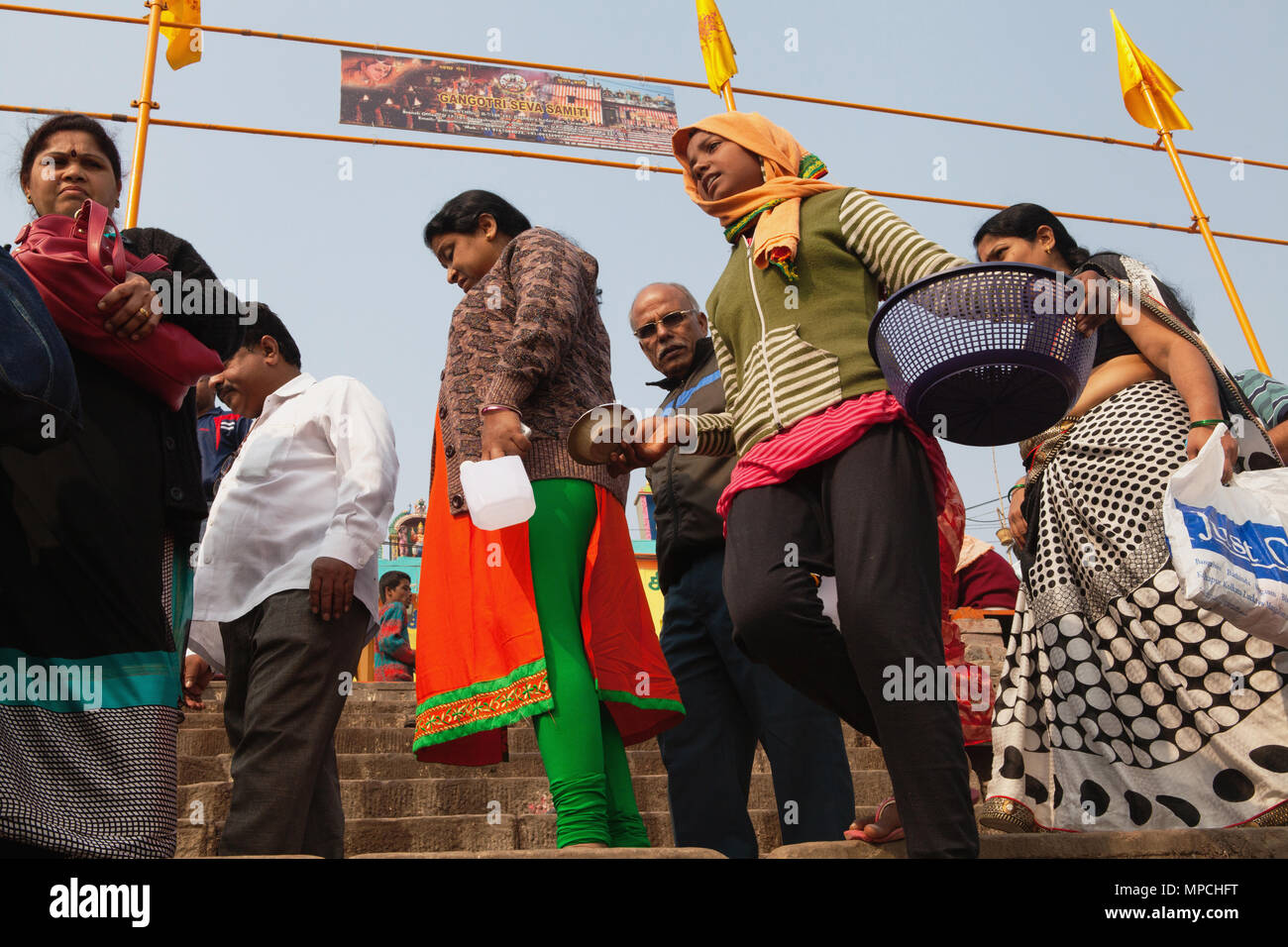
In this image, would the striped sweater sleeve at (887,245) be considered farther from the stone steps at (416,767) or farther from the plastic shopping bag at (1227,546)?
the stone steps at (416,767)

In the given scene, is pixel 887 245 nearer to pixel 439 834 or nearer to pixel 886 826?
pixel 886 826

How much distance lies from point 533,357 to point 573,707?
Answer: 0.92 m

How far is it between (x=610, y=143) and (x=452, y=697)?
→ 591 centimetres

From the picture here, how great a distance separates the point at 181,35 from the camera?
791 centimetres

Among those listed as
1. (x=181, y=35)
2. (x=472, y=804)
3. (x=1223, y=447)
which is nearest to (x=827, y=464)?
(x=1223, y=447)

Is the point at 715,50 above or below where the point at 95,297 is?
above

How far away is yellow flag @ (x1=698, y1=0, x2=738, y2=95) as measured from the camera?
8945mm

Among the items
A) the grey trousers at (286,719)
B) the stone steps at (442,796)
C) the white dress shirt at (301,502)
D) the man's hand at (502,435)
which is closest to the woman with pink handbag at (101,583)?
the grey trousers at (286,719)

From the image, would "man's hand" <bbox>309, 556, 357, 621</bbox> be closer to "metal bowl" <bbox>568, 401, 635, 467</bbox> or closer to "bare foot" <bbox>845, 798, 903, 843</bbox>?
"metal bowl" <bbox>568, 401, 635, 467</bbox>

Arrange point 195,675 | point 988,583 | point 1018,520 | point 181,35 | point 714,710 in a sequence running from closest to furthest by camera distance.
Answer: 1. point 714,710
2. point 1018,520
3. point 195,675
4. point 988,583
5. point 181,35

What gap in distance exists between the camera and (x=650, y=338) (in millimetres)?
4492

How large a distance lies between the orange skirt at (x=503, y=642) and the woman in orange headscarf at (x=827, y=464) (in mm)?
455

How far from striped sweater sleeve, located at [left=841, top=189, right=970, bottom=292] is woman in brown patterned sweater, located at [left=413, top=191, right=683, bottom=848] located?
829 millimetres

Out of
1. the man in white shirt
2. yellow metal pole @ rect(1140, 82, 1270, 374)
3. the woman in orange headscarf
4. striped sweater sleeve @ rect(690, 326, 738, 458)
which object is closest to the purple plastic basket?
the woman in orange headscarf
